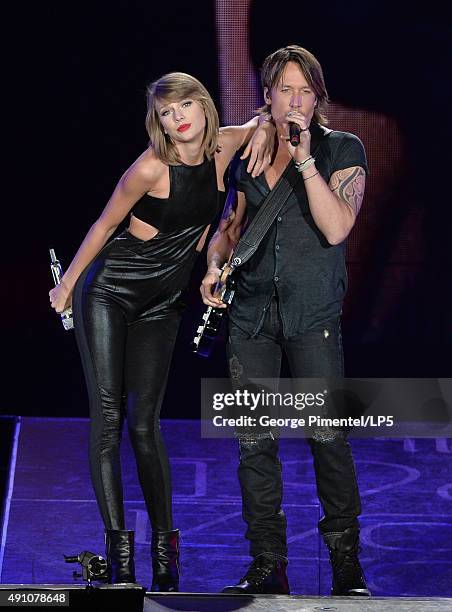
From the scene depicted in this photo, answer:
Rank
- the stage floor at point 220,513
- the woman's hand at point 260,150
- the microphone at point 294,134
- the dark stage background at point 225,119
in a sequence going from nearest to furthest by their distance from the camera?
the microphone at point 294,134, the woman's hand at point 260,150, the stage floor at point 220,513, the dark stage background at point 225,119

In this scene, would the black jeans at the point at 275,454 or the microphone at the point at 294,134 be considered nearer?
the microphone at the point at 294,134

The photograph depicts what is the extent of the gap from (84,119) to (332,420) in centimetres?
312

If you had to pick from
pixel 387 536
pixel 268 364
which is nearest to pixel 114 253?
pixel 268 364

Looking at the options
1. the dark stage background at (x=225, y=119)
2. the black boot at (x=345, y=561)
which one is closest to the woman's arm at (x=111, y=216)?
the black boot at (x=345, y=561)

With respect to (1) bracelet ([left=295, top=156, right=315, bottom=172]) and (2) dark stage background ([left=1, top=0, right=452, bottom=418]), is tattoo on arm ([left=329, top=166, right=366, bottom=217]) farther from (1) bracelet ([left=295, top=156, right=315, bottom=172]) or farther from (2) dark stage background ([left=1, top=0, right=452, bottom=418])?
(2) dark stage background ([left=1, top=0, right=452, bottom=418])

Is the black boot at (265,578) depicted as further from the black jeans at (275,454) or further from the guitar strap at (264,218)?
the guitar strap at (264,218)

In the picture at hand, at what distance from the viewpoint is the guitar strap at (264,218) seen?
3.62 meters

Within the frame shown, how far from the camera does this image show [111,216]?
12.0ft

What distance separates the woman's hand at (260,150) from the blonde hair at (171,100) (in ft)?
0.53

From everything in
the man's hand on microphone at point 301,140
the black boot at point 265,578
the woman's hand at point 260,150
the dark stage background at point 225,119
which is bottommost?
the black boot at point 265,578

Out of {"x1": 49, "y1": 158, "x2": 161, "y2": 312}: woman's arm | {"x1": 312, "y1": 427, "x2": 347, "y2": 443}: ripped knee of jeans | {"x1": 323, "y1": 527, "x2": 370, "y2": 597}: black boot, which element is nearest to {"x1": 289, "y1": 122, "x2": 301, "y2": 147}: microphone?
{"x1": 49, "y1": 158, "x2": 161, "y2": 312}: woman's arm

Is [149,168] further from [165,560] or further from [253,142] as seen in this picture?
[165,560]

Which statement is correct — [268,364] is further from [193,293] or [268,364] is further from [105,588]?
[193,293]

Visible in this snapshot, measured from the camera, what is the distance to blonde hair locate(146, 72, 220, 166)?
3514 millimetres
